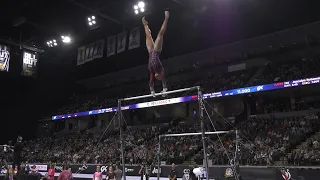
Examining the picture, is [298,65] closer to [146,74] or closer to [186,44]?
[186,44]

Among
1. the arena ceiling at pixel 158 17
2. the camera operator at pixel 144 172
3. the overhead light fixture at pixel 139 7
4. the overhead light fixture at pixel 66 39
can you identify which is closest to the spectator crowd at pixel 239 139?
the camera operator at pixel 144 172

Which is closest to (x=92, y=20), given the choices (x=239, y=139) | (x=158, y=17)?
(x=158, y=17)

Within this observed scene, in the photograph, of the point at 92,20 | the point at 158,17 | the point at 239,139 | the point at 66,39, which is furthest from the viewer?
the point at 66,39

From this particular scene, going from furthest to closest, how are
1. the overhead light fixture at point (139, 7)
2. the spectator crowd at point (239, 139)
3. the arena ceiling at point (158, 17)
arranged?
the arena ceiling at point (158, 17) < the overhead light fixture at point (139, 7) < the spectator crowd at point (239, 139)

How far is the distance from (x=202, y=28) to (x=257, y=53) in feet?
17.7

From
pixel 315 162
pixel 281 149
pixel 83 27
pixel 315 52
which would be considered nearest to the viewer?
pixel 315 162

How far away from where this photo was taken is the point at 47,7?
63.1 ft

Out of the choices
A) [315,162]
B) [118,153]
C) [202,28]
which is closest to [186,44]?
[202,28]

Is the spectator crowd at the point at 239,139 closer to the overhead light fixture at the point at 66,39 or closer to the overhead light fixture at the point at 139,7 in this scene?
the overhead light fixture at the point at 139,7

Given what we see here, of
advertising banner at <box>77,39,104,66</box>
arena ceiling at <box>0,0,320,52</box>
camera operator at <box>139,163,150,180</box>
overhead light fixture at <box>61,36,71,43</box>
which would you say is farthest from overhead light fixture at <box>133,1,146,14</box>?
camera operator at <box>139,163,150,180</box>

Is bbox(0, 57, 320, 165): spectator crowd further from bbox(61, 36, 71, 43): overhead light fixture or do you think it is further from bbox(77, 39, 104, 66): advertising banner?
bbox(61, 36, 71, 43): overhead light fixture

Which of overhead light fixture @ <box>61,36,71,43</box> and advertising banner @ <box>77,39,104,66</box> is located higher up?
overhead light fixture @ <box>61,36,71,43</box>

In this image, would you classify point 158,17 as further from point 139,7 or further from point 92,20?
point 92,20

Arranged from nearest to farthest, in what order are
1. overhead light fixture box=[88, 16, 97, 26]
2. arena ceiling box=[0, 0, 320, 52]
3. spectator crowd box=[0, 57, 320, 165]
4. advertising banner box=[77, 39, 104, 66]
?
spectator crowd box=[0, 57, 320, 165], arena ceiling box=[0, 0, 320, 52], overhead light fixture box=[88, 16, 97, 26], advertising banner box=[77, 39, 104, 66]
